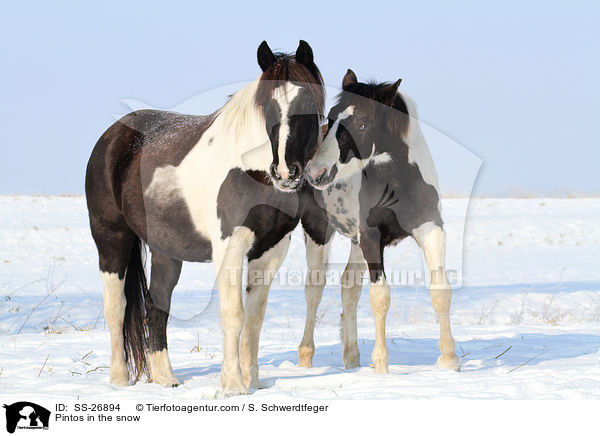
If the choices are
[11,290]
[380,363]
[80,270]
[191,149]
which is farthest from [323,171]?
[80,270]

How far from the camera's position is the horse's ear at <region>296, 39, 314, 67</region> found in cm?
458

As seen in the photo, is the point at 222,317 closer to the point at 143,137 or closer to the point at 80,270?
the point at 143,137

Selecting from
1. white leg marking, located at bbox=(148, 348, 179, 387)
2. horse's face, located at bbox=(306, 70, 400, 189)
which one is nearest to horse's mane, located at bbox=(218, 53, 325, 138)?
horse's face, located at bbox=(306, 70, 400, 189)

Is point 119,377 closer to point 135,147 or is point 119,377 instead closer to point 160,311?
point 160,311

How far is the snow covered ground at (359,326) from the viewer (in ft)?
16.4

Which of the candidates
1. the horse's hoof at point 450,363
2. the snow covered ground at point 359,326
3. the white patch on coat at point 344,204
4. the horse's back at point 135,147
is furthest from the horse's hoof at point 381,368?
the horse's back at point 135,147

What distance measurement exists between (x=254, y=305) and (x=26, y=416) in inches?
70.7

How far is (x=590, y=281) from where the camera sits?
46.6ft

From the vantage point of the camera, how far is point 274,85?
4430mm

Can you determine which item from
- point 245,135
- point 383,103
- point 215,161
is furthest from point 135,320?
point 383,103

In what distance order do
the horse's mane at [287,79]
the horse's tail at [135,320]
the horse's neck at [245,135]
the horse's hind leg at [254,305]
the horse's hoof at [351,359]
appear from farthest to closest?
→ 1. the horse's hoof at [351,359]
2. the horse's tail at [135,320]
3. the horse's hind leg at [254,305]
4. the horse's neck at [245,135]
5. the horse's mane at [287,79]

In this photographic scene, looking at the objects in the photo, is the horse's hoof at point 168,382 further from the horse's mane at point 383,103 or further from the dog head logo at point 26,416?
the horse's mane at point 383,103

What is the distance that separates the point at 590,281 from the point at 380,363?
10.4 metres

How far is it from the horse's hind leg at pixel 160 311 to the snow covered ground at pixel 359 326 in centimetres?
23
